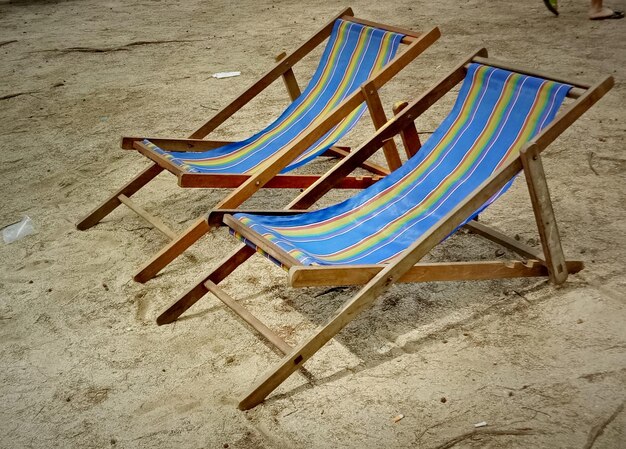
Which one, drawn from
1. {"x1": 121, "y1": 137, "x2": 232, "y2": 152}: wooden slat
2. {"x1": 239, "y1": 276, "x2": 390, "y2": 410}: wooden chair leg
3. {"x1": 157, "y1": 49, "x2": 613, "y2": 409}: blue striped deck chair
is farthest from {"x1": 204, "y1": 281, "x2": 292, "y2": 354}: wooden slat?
{"x1": 121, "y1": 137, "x2": 232, "y2": 152}: wooden slat

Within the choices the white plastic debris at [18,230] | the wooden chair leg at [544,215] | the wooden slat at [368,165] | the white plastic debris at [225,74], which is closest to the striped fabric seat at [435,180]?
the wooden chair leg at [544,215]

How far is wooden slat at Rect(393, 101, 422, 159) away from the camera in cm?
389

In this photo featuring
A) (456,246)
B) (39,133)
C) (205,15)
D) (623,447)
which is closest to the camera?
(623,447)

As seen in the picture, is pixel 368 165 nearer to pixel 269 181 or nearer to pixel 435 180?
pixel 269 181

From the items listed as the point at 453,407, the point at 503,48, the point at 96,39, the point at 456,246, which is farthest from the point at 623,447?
the point at 96,39

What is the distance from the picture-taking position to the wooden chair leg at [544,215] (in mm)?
3137

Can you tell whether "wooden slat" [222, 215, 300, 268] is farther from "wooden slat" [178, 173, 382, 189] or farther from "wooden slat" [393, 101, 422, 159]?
"wooden slat" [393, 101, 422, 159]

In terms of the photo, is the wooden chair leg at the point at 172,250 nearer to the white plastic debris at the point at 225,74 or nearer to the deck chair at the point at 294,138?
the deck chair at the point at 294,138

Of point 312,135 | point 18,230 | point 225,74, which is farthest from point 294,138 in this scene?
point 225,74

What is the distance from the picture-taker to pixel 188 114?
590 cm

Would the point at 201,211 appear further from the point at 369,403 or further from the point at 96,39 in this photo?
the point at 96,39

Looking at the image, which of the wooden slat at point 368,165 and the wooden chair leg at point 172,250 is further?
the wooden slat at point 368,165

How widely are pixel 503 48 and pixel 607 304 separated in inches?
143

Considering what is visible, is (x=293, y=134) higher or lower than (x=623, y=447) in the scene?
higher
